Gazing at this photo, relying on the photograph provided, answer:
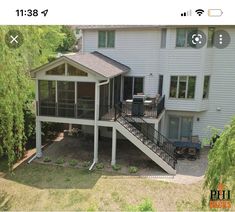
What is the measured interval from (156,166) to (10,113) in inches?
299

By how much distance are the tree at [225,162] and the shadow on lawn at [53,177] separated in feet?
22.6

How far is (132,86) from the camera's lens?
58.1ft

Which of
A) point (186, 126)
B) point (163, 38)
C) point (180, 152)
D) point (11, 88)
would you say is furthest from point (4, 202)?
point (163, 38)

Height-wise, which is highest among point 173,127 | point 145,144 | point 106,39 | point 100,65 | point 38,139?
point 106,39

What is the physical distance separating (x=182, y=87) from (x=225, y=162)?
11.0 m

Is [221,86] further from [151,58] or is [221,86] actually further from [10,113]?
[10,113]

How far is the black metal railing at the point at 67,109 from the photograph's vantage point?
1393cm

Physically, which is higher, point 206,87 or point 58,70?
point 58,70

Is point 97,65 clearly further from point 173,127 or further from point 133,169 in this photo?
point 173,127

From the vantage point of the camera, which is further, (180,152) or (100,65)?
(180,152)

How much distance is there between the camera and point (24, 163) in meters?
14.0
